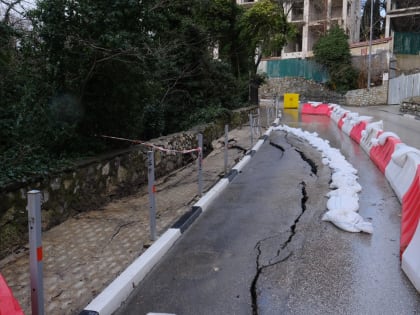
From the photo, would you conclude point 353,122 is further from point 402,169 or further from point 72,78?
point 72,78

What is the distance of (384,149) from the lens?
10031 mm

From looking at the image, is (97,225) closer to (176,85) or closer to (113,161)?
(113,161)

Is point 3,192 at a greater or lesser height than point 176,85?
lesser

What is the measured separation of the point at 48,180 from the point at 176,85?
40.6ft

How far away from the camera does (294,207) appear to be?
271 inches

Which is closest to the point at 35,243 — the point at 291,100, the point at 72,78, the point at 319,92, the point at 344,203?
the point at 72,78

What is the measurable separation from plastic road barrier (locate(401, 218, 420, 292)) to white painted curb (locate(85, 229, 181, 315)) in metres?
2.65

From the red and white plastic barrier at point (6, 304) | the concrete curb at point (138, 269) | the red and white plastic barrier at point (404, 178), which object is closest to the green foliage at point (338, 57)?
the red and white plastic barrier at point (404, 178)

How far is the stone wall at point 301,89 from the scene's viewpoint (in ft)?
148

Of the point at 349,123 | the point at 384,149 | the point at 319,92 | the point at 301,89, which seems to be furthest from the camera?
the point at 301,89

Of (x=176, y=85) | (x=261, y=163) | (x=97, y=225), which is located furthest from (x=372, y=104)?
(x=97, y=225)

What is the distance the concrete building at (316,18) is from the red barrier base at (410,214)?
1890 inches

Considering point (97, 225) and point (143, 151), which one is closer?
point (97, 225)

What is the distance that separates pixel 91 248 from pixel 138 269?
3.54 feet
